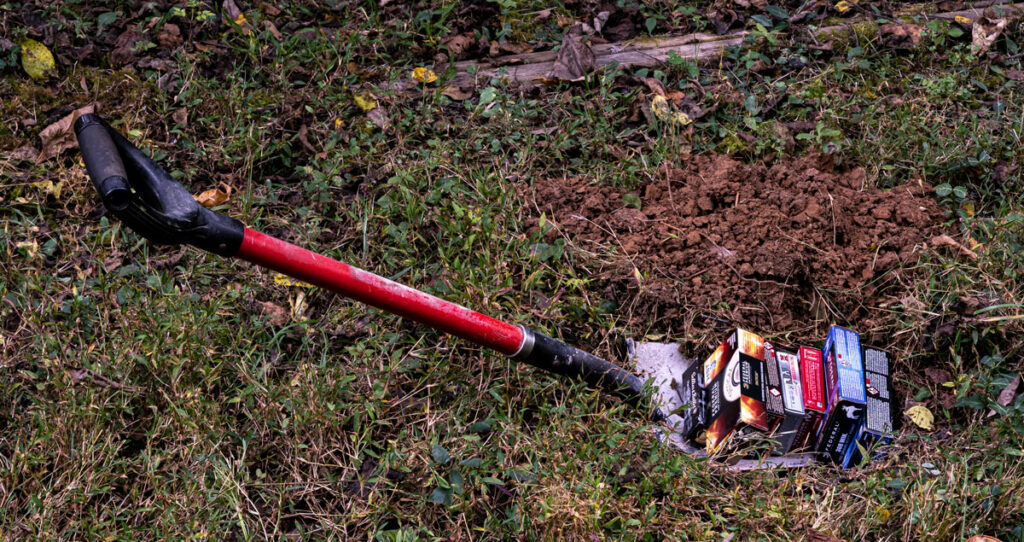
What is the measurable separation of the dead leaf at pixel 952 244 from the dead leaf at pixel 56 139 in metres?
3.53

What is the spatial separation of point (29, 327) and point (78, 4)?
2.04m

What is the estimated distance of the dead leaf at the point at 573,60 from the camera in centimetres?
414

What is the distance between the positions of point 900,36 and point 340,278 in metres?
3.12

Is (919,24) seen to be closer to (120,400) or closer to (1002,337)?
(1002,337)

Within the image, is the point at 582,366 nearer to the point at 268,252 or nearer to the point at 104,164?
the point at 268,252

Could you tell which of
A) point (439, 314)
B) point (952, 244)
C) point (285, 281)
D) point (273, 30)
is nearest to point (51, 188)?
point (285, 281)

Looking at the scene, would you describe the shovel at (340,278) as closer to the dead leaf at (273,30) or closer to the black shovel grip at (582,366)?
the black shovel grip at (582,366)

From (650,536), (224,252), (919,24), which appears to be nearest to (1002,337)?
(650,536)

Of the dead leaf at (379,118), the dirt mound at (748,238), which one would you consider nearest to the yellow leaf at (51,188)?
the dead leaf at (379,118)

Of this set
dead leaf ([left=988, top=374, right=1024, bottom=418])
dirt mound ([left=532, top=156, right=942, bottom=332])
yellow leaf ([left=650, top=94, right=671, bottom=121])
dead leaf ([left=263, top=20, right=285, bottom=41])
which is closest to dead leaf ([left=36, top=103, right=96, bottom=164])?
dead leaf ([left=263, top=20, right=285, bottom=41])

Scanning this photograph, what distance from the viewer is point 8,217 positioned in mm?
3611

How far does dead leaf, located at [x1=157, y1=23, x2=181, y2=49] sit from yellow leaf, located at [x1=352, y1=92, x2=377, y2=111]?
1004mm

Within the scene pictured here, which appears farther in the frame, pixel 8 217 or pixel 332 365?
pixel 8 217

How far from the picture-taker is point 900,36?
418cm
